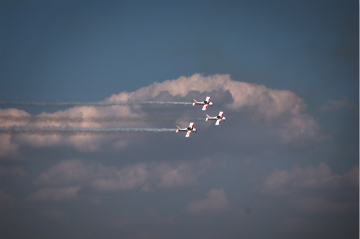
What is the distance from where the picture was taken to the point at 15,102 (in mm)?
122875

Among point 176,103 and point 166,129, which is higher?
point 176,103

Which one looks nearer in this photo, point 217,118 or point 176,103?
point 176,103

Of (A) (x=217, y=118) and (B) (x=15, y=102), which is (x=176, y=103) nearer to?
(A) (x=217, y=118)

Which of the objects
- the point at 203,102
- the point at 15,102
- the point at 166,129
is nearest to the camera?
the point at 15,102

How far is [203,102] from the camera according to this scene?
474ft

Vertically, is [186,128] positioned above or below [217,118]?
below

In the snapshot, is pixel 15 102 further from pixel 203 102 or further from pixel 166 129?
pixel 203 102

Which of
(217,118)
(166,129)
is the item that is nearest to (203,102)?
(217,118)

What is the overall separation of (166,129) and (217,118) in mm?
22550

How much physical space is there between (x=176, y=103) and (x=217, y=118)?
1763 cm

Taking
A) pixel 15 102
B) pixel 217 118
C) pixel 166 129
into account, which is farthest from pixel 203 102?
pixel 15 102

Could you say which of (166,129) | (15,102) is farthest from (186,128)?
(15,102)

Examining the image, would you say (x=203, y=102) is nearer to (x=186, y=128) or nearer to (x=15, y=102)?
(x=186, y=128)

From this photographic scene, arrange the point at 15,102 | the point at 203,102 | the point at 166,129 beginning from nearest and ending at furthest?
the point at 15,102 < the point at 166,129 < the point at 203,102
